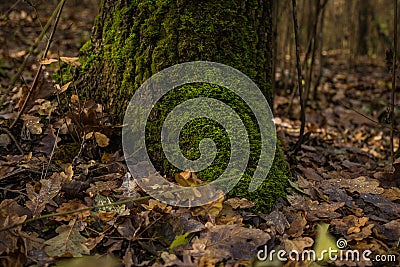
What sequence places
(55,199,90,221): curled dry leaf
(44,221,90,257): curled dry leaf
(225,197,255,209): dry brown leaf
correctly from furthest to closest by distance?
(225,197,255,209): dry brown leaf, (55,199,90,221): curled dry leaf, (44,221,90,257): curled dry leaf

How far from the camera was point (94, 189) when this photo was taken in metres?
2.04

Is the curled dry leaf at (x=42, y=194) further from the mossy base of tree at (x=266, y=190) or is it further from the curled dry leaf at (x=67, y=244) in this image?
the mossy base of tree at (x=266, y=190)

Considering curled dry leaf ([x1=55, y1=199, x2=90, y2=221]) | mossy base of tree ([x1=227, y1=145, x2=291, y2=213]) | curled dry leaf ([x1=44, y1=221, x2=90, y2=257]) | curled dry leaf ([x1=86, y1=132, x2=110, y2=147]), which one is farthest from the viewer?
curled dry leaf ([x1=86, y1=132, x2=110, y2=147])

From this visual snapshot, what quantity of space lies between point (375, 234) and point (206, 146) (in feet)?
2.97

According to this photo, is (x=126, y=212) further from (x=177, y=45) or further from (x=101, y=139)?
(x=177, y=45)

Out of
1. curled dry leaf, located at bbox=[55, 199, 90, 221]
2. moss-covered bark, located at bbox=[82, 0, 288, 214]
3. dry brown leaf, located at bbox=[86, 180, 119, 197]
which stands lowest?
curled dry leaf, located at bbox=[55, 199, 90, 221]

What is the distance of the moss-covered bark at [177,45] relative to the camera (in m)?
2.38

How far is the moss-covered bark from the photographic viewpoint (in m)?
2.38

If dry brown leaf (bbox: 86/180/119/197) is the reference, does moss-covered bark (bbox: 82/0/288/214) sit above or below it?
above

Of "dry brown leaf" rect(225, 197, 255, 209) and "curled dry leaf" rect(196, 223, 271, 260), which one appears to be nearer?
"curled dry leaf" rect(196, 223, 271, 260)

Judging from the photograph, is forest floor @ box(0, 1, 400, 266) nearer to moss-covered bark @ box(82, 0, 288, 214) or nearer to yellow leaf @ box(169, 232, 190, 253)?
yellow leaf @ box(169, 232, 190, 253)

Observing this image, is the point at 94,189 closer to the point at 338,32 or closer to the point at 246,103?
the point at 246,103

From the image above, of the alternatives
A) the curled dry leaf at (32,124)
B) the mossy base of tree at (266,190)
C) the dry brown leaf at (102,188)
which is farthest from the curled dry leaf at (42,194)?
the mossy base of tree at (266,190)

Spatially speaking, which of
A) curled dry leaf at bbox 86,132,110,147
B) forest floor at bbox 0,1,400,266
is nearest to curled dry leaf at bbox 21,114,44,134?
forest floor at bbox 0,1,400,266
